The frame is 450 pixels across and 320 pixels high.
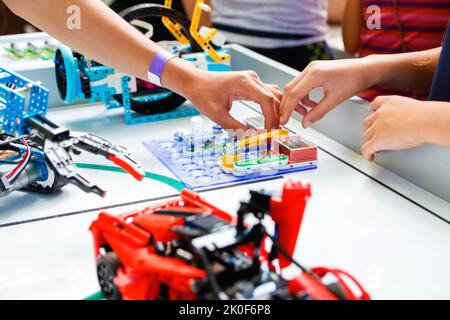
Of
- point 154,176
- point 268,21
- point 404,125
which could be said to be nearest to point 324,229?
point 404,125

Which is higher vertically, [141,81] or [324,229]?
[141,81]

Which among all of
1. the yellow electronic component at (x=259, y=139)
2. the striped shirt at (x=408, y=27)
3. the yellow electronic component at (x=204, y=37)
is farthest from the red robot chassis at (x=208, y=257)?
the yellow electronic component at (x=204, y=37)

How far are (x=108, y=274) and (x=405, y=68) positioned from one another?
2.45 ft

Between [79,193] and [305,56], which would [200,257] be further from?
[305,56]

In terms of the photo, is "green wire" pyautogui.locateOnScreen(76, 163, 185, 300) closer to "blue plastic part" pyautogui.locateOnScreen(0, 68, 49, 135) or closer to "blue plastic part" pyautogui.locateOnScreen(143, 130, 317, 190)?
"blue plastic part" pyautogui.locateOnScreen(143, 130, 317, 190)

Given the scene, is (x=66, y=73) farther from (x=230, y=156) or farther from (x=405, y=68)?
(x=405, y=68)

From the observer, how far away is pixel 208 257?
0.56m

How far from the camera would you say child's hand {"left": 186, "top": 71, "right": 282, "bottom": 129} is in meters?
1.07

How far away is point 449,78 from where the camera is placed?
100cm

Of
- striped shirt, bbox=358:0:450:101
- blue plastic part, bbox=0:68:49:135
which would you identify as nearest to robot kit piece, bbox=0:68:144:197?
blue plastic part, bbox=0:68:49:135

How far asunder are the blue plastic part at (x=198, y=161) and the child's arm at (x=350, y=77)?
0.42 feet

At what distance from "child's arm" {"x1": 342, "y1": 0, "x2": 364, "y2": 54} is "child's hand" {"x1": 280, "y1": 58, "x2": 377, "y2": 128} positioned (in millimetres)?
433

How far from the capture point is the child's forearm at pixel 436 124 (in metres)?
0.84

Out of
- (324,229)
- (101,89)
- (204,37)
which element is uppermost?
(204,37)
